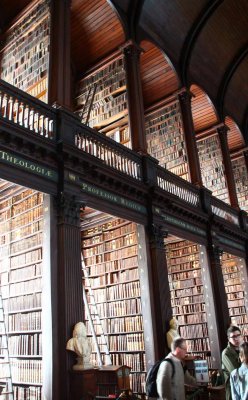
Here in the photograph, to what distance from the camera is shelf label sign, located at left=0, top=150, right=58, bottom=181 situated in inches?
191

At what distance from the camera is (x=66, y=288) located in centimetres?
494

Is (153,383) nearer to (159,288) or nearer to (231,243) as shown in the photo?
(159,288)

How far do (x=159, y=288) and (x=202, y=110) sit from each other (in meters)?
6.29

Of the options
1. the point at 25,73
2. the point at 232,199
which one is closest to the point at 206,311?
the point at 232,199

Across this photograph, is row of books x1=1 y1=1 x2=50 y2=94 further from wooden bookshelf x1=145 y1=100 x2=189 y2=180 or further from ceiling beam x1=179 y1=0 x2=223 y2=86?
ceiling beam x1=179 y1=0 x2=223 y2=86

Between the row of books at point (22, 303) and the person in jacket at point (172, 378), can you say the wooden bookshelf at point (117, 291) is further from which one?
the person in jacket at point (172, 378)

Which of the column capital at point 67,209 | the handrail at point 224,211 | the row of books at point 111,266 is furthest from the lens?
the handrail at point 224,211

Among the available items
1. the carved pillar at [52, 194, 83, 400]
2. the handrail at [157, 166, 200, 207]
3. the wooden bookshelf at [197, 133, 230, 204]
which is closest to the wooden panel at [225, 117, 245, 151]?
the wooden bookshelf at [197, 133, 230, 204]

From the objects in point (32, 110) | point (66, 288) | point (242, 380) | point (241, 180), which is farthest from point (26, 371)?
point (241, 180)

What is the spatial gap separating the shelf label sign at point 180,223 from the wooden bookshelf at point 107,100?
171cm

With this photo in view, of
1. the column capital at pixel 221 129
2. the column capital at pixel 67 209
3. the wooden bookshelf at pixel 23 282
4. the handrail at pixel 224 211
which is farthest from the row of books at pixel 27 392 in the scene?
the column capital at pixel 221 129

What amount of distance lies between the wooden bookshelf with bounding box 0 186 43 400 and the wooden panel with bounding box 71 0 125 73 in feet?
12.9

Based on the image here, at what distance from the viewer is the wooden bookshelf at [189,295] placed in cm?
838

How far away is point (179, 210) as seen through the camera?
7.95 m
